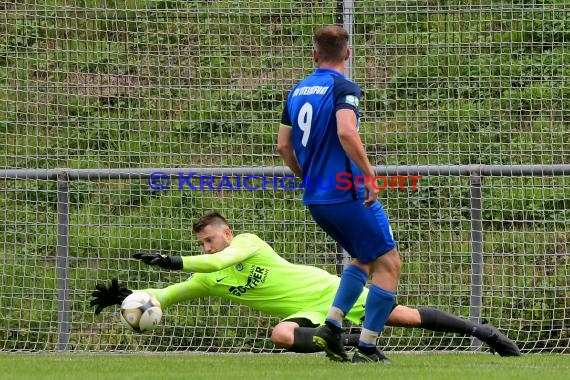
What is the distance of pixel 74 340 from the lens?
31.7 ft

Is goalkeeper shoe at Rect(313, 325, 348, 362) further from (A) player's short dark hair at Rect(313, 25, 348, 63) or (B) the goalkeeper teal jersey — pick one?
A: (A) player's short dark hair at Rect(313, 25, 348, 63)

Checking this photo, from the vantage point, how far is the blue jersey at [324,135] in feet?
22.1

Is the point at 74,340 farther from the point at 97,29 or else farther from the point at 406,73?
the point at 406,73

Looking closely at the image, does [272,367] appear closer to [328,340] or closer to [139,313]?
[328,340]

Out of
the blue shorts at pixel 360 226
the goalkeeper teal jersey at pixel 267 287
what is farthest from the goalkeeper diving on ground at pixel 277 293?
the blue shorts at pixel 360 226

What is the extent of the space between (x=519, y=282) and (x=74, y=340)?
355cm

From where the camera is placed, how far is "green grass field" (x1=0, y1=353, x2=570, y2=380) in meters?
6.28

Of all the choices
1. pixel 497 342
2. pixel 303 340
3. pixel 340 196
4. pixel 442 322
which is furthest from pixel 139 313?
pixel 497 342

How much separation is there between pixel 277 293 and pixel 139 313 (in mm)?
1075

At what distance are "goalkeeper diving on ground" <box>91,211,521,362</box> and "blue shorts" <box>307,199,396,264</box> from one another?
0.95 metres

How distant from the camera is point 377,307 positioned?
6.85 meters

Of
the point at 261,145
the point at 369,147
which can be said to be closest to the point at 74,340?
the point at 261,145

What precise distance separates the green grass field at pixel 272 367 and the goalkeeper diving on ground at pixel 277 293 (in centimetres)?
18

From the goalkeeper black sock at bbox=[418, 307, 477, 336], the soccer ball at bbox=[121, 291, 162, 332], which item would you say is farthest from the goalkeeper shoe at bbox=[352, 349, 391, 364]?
the soccer ball at bbox=[121, 291, 162, 332]
